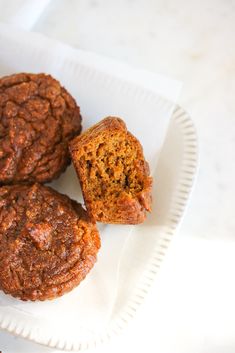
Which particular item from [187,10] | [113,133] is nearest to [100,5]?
[187,10]

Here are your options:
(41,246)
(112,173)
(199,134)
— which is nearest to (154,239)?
(112,173)

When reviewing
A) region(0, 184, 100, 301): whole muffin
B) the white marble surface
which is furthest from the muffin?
the white marble surface

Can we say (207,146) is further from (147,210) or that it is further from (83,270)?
(83,270)

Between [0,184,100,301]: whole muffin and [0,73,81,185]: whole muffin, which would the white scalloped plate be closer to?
[0,184,100,301]: whole muffin

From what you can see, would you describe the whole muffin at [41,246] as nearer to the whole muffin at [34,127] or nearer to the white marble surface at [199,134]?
the whole muffin at [34,127]

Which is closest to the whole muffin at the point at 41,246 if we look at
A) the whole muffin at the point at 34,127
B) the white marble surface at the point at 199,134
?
the whole muffin at the point at 34,127
